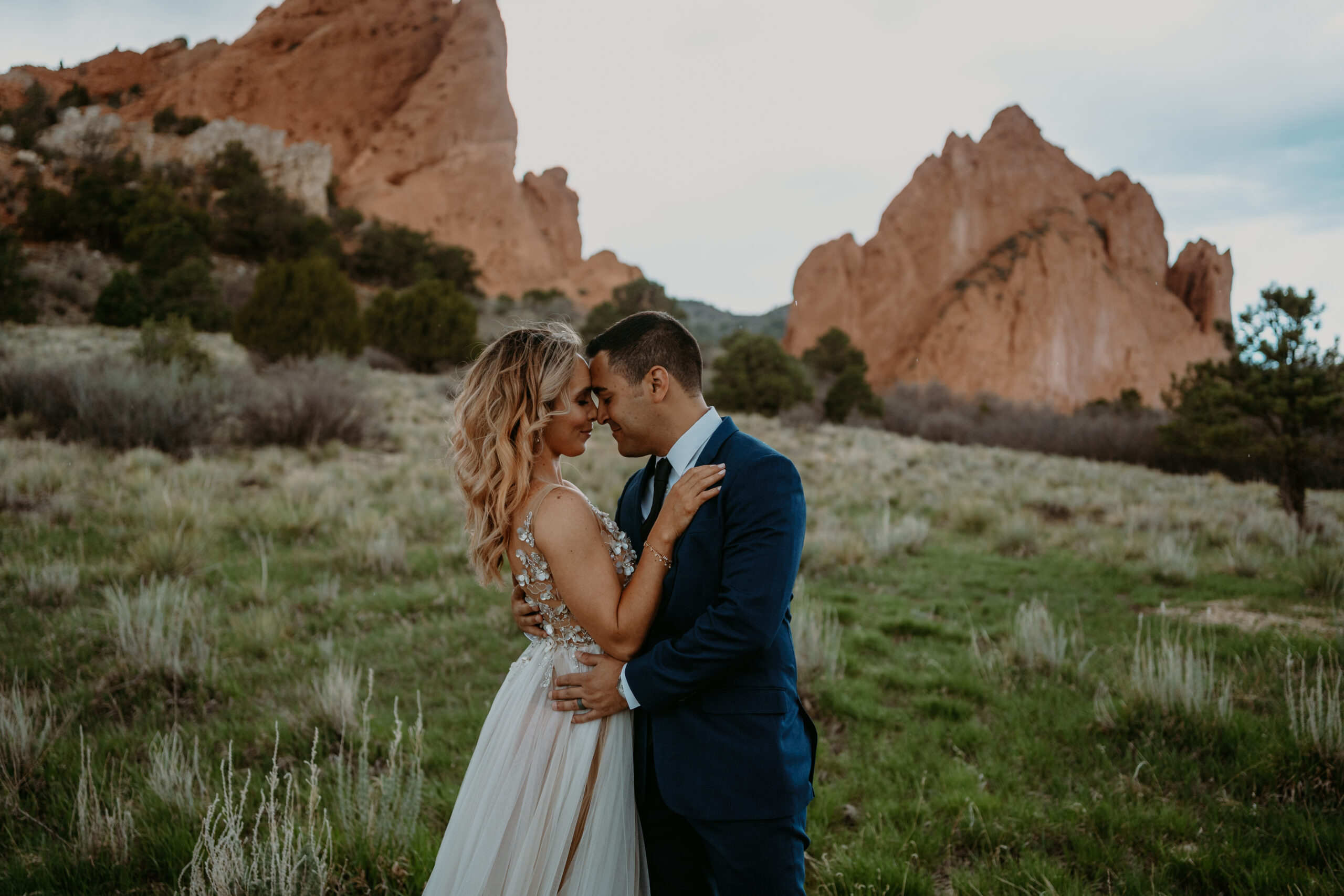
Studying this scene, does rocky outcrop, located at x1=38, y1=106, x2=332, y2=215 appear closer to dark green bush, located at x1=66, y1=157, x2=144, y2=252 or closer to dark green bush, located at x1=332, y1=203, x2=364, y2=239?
dark green bush, located at x1=332, y1=203, x2=364, y2=239

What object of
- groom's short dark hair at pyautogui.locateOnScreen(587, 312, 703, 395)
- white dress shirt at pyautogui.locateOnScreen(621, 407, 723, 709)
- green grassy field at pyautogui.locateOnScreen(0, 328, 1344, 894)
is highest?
groom's short dark hair at pyautogui.locateOnScreen(587, 312, 703, 395)

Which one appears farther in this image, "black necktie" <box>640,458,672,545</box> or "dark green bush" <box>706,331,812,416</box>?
"dark green bush" <box>706,331,812,416</box>

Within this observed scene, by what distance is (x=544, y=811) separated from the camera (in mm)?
2029

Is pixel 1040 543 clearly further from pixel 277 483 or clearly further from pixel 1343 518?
pixel 277 483

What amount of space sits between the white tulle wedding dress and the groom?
10cm

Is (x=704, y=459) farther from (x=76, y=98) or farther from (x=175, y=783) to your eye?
(x=76, y=98)

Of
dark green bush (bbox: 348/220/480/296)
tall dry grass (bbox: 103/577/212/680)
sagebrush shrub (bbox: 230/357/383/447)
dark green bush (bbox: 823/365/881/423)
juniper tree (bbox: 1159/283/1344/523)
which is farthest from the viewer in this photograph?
dark green bush (bbox: 348/220/480/296)

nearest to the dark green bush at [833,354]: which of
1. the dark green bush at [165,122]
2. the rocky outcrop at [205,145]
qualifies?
the rocky outcrop at [205,145]

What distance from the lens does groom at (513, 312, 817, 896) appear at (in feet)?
6.02

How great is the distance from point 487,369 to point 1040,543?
9.33m

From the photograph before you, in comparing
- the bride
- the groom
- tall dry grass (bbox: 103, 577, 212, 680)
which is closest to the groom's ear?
the groom

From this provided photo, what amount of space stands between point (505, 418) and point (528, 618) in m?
0.71

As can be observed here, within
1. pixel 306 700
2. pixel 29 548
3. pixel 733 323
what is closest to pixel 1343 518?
pixel 306 700

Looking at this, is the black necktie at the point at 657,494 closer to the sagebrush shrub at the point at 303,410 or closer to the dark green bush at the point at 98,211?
the sagebrush shrub at the point at 303,410
